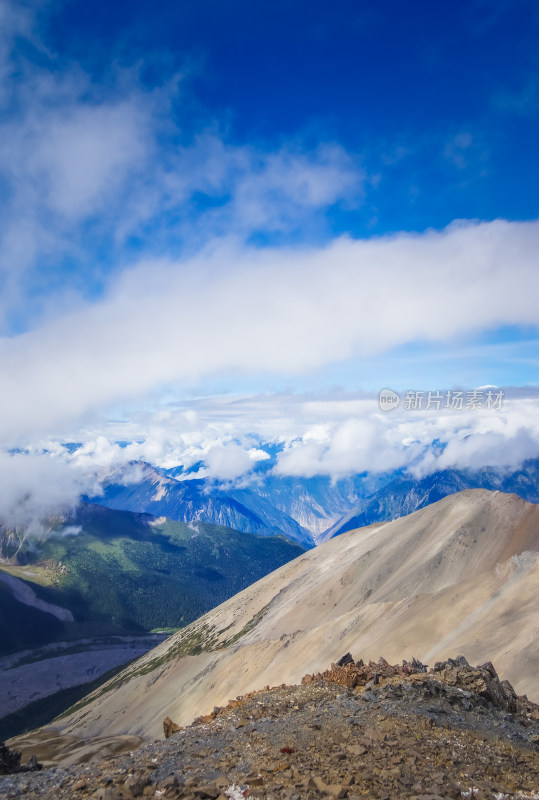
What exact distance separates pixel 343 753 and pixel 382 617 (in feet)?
254

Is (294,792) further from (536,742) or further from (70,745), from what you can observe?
(70,745)

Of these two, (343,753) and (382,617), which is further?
(382,617)

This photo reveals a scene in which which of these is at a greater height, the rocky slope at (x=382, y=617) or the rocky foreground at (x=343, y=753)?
the rocky foreground at (x=343, y=753)

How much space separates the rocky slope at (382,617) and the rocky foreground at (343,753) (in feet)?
92.0

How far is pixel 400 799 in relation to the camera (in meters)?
14.2

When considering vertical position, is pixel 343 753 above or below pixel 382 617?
above

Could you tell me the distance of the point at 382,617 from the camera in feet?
285

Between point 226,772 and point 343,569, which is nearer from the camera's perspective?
point 226,772

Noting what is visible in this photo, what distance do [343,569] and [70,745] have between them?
266 feet

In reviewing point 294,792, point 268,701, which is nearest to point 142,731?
point 268,701

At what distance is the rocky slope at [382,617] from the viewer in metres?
66.6

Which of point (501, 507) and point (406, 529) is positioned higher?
point (501, 507)

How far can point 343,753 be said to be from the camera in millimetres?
17609

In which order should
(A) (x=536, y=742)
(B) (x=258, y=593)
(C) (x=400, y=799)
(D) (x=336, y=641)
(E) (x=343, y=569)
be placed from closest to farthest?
(C) (x=400, y=799) < (A) (x=536, y=742) < (D) (x=336, y=641) < (E) (x=343, y=569) < (B) (x=258, y=593)
